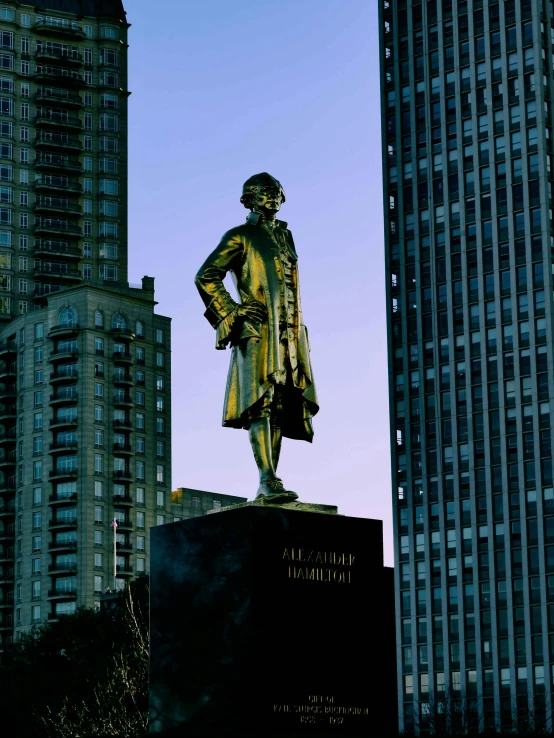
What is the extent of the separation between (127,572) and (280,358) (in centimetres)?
12947

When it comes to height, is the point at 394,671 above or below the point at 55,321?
below

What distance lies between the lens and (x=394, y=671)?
833 inches

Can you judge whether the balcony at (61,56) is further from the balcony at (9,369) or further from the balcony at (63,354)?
the balcony at (63,354)

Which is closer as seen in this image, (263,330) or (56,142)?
(263,330)

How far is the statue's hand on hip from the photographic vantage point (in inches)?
859

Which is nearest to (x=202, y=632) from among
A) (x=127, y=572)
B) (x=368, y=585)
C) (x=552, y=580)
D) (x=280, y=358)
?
(x=368, y=585)

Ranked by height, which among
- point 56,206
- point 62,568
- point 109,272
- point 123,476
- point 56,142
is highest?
point 56,142

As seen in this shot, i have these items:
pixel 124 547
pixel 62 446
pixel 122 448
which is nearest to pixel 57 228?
pixel 122 448

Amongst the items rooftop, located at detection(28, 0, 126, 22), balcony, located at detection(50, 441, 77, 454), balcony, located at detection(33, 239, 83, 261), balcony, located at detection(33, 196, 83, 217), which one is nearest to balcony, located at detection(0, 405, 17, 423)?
balcony, located at detection(50, 441, 77, 454)

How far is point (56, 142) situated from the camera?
16938 centimetres

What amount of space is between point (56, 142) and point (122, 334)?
26.4 meters

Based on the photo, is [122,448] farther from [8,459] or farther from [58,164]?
[58,164]

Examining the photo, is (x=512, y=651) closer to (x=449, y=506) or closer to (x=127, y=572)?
(x=449, y=506)

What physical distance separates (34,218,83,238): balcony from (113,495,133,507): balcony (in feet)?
102
